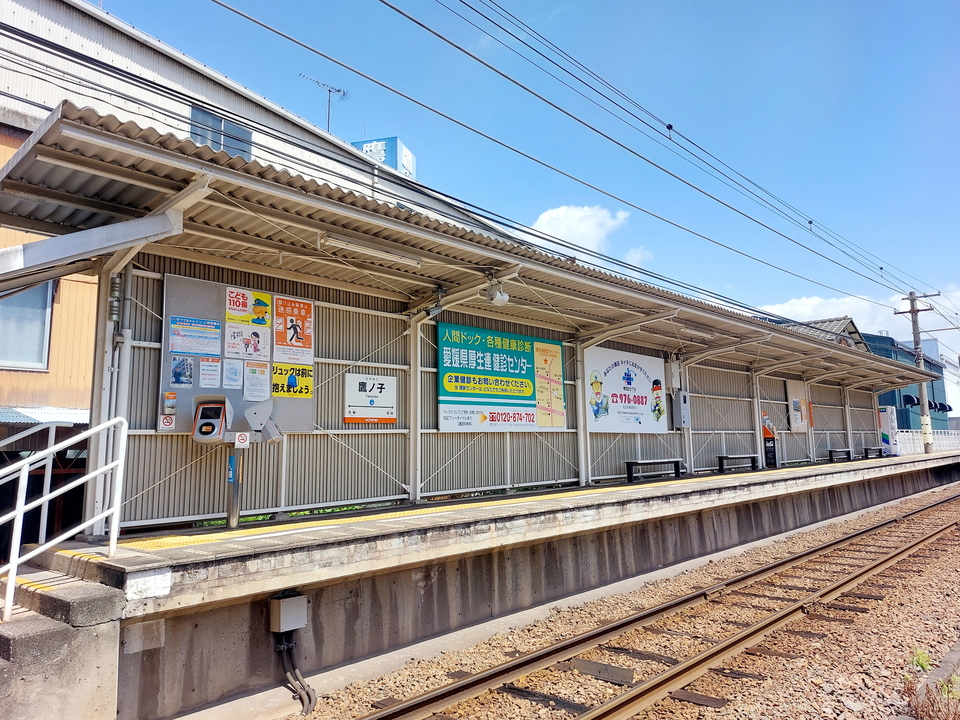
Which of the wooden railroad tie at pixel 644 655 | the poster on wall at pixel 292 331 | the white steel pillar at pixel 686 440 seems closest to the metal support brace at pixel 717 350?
the white steel pillar at pixel 686 440

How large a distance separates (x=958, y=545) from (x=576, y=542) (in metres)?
9.27

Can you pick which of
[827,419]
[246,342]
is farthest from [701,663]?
[827,419]

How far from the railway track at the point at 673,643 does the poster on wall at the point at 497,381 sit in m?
4.18

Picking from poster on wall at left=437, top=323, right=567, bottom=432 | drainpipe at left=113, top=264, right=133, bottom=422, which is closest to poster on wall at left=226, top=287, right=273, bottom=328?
drainpipe at left=113, top=264, right=133, bottom=422

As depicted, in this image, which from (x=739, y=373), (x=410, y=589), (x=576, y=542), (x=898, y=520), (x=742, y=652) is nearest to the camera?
(x=742, y=652)

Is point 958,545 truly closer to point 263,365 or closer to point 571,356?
point 571,356

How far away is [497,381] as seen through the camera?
11.2 metres

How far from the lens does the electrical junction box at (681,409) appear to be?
613 inches

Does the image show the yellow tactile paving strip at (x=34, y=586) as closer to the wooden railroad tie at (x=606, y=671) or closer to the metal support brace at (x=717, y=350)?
the wooden railroad tie at (x=606, y=671)

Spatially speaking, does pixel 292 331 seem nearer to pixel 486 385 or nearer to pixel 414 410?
pixel 414 410

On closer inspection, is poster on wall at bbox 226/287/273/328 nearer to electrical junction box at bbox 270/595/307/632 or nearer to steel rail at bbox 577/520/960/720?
electrical junction box at bbox 270/595/307/632

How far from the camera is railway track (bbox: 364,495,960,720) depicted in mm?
5262

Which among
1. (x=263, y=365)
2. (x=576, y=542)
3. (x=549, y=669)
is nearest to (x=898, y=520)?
(x=576, y=542)

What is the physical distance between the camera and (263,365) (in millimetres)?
8102
